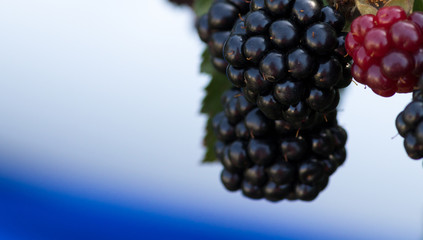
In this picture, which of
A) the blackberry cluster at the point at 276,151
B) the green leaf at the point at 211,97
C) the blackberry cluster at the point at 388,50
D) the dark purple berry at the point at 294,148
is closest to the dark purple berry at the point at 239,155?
the blackberry cluster at the point at 276,151

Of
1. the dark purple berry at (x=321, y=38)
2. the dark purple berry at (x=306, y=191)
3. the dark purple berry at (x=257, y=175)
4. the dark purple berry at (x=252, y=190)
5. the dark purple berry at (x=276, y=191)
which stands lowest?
the dark purple berry at (x=306, y=191)

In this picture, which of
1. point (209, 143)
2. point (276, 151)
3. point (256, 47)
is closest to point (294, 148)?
point (276, 151)

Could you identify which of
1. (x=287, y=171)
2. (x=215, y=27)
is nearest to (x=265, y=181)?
(x=287, y=171)

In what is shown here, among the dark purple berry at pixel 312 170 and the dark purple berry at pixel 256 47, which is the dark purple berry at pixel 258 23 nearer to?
the dark purple berry at pixel 256 47

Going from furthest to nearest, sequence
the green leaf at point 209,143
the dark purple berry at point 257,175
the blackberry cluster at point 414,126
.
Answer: the green leaf at point 209,143, the dark purple berry at point 257,175, the blackberry cluster at point 414,126

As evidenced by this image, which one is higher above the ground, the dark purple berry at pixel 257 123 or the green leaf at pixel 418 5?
the green leaf at pixel 418 5

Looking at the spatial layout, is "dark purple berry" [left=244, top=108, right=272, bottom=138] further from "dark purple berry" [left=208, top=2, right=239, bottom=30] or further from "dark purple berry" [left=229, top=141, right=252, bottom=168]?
"dark purple berry" [left=208, top=2, right=239, bottom=30]

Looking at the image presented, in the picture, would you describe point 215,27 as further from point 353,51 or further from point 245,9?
point 353,51

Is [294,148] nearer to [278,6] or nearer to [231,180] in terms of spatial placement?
[231,180]
